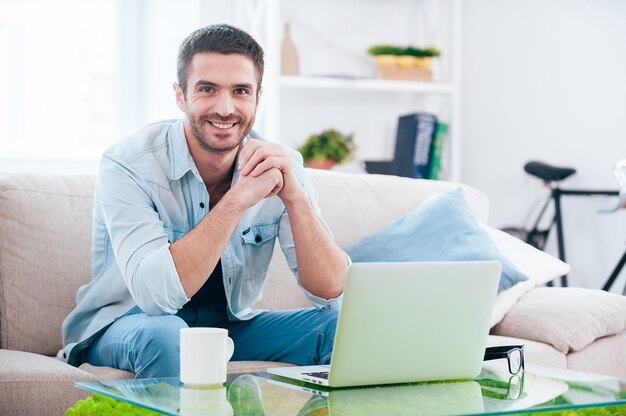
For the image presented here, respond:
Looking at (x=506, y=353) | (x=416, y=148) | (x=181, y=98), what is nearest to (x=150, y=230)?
(x=181, y=98)

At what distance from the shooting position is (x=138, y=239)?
2.08 metres

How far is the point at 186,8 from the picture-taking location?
418cm

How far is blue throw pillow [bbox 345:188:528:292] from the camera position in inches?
106

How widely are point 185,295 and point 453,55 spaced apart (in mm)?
2884

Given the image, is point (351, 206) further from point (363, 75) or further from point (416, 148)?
point (363, 75)

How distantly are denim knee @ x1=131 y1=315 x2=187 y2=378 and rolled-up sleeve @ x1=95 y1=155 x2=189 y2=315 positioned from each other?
57 mm

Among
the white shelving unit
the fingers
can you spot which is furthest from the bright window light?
the fingers

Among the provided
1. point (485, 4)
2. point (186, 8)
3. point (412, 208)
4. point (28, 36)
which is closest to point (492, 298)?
point (412, 208)

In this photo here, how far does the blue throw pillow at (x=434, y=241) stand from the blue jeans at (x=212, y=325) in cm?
45

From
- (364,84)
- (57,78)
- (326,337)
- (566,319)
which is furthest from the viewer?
(364,84)

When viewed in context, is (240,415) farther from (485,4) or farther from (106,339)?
(485,4)

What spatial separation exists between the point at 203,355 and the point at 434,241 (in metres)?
1.25

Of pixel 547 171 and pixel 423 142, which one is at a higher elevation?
pixel 423 142

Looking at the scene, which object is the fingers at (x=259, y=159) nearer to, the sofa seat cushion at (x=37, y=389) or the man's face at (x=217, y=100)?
the man's face at (x=217, y=100)
